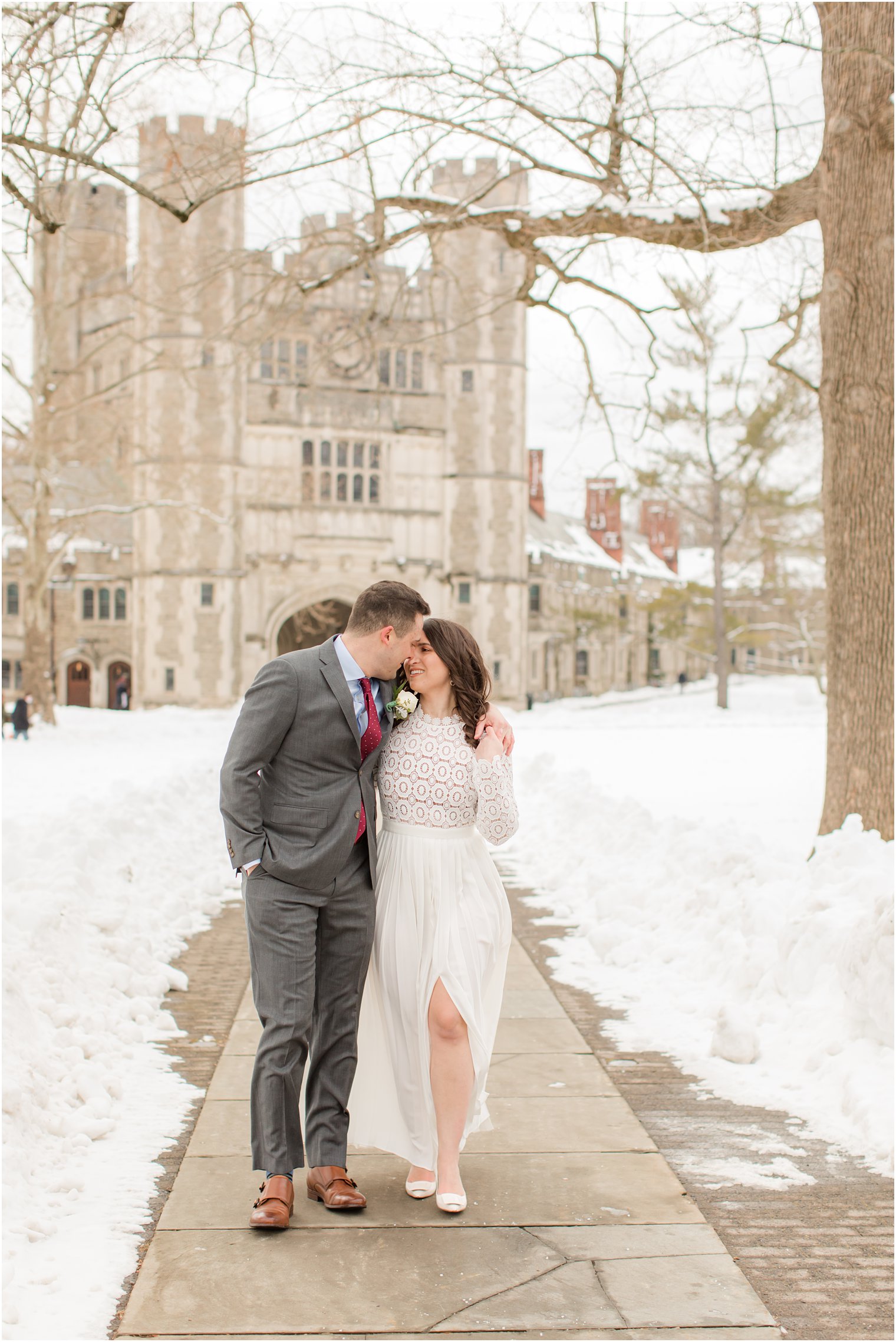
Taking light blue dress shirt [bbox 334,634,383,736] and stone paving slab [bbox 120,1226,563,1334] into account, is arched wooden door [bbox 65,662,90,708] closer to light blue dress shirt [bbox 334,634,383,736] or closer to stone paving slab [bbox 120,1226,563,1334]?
light blue dress shirt [bbox 334,634,383,736]

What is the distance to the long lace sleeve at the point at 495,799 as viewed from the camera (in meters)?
3.78

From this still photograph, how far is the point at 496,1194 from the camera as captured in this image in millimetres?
3824

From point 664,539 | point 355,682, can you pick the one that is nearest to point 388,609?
point 355,682

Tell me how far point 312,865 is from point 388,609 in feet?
2.73

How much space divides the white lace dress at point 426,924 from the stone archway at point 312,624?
38.0 metres

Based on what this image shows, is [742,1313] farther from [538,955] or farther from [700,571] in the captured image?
[700,571]

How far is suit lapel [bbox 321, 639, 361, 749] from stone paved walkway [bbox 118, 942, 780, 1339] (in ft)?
4.85

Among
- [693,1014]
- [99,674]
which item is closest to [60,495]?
[99,674]

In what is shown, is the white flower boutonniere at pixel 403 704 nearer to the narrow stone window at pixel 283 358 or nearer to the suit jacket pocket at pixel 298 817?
the suit jacket pocket at pixel 298 817

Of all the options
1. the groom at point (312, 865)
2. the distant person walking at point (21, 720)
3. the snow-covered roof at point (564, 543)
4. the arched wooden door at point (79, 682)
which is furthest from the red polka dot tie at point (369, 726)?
the snow-covered roof at point (564, 543)

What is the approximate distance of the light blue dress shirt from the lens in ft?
Result: 12.5

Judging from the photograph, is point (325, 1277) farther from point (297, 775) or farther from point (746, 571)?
point (746, 571)

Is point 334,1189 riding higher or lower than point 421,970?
lower

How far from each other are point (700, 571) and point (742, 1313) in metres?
81.8
